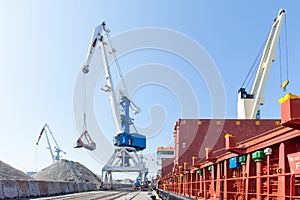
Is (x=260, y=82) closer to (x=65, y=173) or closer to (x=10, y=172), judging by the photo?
(x=10, y=172)

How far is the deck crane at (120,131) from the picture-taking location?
65750mm

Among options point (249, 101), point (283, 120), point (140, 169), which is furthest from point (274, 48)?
point (140, 169)

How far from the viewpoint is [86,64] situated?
6166 centimetres

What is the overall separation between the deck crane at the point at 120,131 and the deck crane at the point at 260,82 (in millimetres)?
33440

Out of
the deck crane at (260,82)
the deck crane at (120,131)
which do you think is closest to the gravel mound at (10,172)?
the deck crane at (120,131)

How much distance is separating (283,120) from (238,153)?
2.86 meters

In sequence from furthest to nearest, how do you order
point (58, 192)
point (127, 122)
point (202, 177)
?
point (127, 122), point (58, 192), point (202, 177)

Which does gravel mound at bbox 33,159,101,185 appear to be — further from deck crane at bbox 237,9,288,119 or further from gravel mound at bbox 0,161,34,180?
deck crane at bbox 237,9,288,119

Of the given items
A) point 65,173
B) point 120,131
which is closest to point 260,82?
point 120,131

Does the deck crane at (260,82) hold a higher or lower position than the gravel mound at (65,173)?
higher

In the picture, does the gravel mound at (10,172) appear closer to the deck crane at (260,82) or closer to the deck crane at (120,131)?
the deck crane at (120,131)

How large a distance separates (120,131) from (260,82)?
3638 centimetres

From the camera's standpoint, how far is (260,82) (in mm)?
34594

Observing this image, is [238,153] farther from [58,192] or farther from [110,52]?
[110,52]
